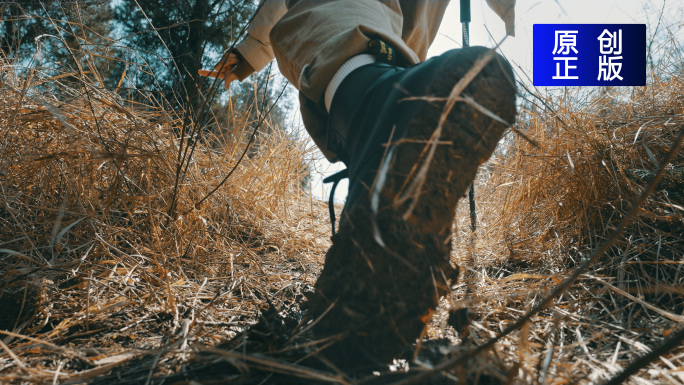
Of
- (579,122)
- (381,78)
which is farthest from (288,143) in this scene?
(381,78)

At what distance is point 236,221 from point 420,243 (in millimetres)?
1086

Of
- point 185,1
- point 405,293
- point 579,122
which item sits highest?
point 185,1

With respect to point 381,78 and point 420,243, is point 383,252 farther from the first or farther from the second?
point 381,78

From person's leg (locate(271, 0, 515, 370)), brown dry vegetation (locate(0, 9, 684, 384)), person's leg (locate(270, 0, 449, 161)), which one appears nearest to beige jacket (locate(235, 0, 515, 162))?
person's leg (locate(270, 0, 449, 161))

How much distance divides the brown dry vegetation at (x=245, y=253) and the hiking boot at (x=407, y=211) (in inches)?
2.2

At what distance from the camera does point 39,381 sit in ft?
1.66

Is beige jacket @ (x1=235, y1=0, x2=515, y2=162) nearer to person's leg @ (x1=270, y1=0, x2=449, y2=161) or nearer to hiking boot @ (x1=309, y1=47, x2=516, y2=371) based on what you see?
person's leg @ (x1=270, y1=0, x2=449, y2=161)

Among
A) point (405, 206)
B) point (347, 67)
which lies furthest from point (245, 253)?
point (405, 206)

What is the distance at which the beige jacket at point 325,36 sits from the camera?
801mm

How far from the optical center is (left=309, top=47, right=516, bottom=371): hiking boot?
1.69 feet

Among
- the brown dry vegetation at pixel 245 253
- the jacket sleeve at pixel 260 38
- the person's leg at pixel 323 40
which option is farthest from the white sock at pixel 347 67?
the jacket sleeve at pixel 260 38

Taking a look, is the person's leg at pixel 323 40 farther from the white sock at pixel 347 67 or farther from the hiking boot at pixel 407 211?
the hiking boot at pixel 407 211

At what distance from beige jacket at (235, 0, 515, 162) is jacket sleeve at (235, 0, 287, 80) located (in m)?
0.24

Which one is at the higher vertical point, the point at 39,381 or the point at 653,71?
the point at 653,71
